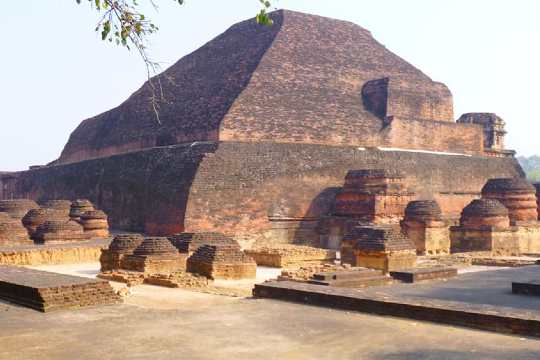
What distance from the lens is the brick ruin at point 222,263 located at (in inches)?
505

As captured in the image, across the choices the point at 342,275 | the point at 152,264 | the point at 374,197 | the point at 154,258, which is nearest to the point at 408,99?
the point at 374,197

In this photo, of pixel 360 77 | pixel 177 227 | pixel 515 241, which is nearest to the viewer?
pixel 177 227

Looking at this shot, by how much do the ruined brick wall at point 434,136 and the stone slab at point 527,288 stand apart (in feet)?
47.3

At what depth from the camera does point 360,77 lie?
998 inches

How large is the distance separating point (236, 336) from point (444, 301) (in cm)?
265

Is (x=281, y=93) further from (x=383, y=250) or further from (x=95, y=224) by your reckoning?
(x=383, y=250)

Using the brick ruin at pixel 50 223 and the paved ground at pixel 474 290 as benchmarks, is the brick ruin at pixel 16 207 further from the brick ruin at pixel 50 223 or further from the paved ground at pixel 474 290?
the paved ground at pixel 474 290

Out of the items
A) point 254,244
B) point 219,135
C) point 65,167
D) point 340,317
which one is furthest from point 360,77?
point 340,317

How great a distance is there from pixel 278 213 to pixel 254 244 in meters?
1.27

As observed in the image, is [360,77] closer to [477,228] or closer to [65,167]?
[477,228]

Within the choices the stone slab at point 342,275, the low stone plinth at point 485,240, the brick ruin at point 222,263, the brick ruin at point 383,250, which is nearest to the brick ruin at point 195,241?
the brick ruin at point 222,263

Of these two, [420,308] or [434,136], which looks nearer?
[420,308]

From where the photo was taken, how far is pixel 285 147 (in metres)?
20.2

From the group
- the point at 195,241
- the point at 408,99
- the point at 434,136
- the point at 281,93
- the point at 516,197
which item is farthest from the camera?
the point at 434,136
